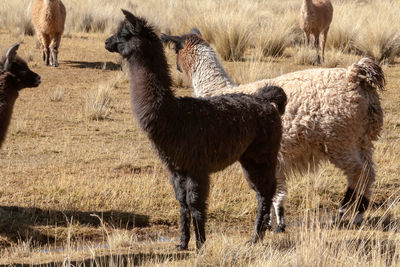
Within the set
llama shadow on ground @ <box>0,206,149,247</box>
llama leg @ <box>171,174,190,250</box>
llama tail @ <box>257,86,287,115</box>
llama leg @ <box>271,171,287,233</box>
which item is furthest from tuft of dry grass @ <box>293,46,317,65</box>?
llama leg @ <box>171,174,190,250</box>

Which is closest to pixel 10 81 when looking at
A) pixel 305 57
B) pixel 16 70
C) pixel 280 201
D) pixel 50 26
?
pixel 16 70

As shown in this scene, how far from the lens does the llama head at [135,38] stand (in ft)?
13.8

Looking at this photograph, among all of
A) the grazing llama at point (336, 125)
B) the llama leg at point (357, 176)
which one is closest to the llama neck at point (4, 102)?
the grazing llama at point (336, 125)

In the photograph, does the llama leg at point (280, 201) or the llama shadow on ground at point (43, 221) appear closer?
the llama shadow on ground at point (43, 221)

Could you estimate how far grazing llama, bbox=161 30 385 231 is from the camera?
5.53 metres

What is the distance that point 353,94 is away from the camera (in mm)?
5523

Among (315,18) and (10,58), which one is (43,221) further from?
(315,18)

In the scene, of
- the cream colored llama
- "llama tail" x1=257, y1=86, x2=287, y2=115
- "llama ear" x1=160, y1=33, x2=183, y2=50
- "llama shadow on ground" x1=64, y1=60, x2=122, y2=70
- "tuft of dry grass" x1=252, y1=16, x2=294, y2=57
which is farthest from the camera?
"tuft of dry grass" x1=252, y1=16, x2=294, y2=57

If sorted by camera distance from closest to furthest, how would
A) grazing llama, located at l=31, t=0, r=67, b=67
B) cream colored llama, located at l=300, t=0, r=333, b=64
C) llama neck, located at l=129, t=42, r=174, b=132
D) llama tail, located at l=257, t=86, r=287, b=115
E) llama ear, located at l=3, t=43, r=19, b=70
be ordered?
llama neck, located at l=129, t=42, r=174, b=132
llama ear, located at l=3, t=43, r=19, b=70
llama tail, located at l=257, t=86, r=287, b=115
grazing llama, located at l=31, t=0, r=67, b=67
cream colored llama, located at l=300, t=0, r=333, b=64

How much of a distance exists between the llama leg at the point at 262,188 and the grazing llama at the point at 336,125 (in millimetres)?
750

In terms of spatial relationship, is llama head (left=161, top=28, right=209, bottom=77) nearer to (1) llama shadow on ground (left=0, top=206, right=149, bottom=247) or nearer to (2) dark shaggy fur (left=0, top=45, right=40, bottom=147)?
(1) llama shadow on ground (left=0, top=206, right=149, bottom=247)

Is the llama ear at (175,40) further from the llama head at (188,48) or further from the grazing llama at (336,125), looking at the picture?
the grazing llama at (336,125)

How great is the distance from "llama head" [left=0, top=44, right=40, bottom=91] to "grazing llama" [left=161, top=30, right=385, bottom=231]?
6.32ft

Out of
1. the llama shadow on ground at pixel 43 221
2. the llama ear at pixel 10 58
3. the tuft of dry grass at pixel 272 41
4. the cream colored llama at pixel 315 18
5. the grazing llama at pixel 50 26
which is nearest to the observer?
the llama ear at pixel 10 58
